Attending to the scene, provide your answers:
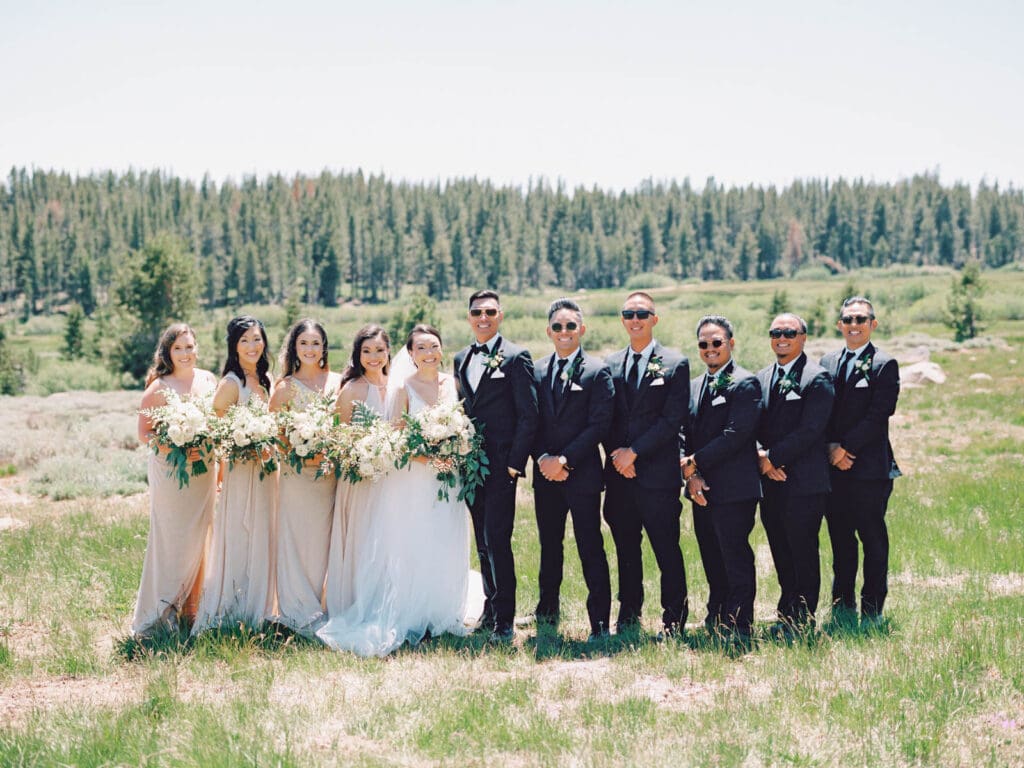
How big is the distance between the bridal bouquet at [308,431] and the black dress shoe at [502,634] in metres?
2.02

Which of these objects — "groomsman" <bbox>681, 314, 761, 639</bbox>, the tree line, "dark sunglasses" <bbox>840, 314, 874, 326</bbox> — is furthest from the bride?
the tree line

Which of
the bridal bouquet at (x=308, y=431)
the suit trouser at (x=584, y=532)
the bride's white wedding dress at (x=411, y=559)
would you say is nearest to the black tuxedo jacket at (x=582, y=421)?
the suit trouser at (x=584, y=532)

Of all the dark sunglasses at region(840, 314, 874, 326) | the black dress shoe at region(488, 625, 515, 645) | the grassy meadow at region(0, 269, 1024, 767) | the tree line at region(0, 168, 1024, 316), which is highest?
the tree line at region(0, 168, 1024, 316)

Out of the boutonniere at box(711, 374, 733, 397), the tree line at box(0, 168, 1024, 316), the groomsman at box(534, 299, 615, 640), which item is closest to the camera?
the boutonniere at box(711, 374, 733, 397)

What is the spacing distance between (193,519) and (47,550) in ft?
13.2

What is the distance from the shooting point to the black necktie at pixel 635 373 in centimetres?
709

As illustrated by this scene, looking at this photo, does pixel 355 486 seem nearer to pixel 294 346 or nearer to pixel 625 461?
pixel 294 346

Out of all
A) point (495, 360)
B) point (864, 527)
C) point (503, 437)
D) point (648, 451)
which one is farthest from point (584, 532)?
point (864, 527)

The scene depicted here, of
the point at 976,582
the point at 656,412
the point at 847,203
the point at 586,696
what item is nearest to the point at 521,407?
the point at 656,412

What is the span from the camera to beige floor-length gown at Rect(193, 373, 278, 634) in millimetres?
7566

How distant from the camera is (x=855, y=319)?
276 inches

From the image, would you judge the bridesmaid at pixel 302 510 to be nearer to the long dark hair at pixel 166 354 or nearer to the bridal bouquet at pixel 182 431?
the bridal bouquet at pixel 182 431

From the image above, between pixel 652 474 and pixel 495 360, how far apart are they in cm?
164

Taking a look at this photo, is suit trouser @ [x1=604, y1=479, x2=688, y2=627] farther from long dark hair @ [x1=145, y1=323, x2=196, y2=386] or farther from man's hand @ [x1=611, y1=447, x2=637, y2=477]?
long dark hair @ [x1=145, y1=323, x2=196, y2=386]
